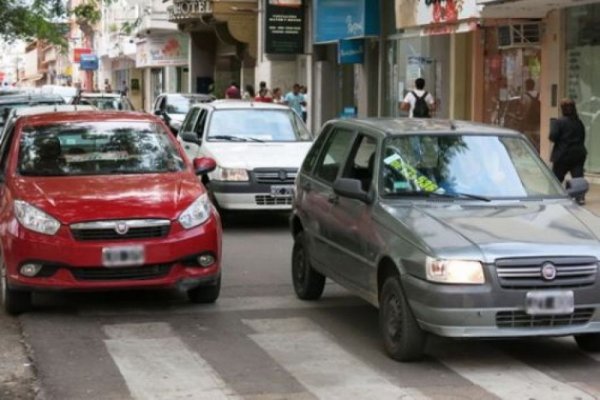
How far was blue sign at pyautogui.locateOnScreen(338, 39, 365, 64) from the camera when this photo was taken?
2730 centimetres

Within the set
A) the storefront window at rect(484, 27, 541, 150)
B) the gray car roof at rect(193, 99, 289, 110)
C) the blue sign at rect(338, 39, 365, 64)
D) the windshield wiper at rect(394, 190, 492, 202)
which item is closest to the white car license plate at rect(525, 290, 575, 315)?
the windshield wiper at rect(394, 190, 492, 202)

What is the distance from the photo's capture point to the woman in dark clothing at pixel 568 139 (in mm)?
14234

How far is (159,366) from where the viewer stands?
6.66 metres

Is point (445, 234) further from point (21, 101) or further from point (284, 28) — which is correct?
point (284, 28)

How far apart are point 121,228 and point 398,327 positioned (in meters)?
2.46

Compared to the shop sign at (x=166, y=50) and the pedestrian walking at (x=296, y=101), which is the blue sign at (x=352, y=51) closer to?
the pedestrian walking at (x=296, y=101)

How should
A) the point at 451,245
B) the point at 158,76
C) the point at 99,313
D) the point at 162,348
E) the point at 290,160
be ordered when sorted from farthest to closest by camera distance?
the point at 158,76, the point at 290,160, the point at 99,313, the point at 162,348, the point at 451,245

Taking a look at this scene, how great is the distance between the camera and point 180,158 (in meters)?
9.28

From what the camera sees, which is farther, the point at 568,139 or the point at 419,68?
the point at 419,68

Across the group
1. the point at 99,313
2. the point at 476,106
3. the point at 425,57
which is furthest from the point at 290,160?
the point at 425,57

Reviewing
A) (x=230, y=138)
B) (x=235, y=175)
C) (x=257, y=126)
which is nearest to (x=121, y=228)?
(x=235, y=175)

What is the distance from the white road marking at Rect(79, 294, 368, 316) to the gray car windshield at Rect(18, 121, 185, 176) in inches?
49.1

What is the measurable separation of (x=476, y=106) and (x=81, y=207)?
15.0 metres

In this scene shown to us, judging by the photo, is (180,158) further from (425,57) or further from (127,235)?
(425,57)
